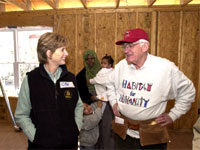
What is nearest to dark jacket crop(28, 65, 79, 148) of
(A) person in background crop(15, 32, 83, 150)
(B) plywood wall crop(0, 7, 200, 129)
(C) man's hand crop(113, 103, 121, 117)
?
(A) person in background crop(15, 32, 83, 150)

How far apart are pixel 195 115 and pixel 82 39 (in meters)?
3.32

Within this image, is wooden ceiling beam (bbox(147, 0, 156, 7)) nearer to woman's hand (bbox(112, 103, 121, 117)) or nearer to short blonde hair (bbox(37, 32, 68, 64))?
woman's hand (bbox(112, 103, 121, 117))

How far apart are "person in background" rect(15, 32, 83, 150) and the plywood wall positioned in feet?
9.69

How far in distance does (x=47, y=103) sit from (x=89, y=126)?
1.01m

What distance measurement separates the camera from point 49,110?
1.42 meters

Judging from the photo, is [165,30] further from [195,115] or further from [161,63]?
[161,63]

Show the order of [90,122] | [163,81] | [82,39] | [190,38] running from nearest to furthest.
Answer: [163,81], [90,122], [190,38], [82,39]

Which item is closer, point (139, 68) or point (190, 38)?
point (139, 68)

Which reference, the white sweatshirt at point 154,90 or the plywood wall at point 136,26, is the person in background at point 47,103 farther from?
the plywood wall at point 136,26

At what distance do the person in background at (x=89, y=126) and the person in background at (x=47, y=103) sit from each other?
0.74m

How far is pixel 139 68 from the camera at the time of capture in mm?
1771

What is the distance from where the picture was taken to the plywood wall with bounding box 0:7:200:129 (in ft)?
13.6

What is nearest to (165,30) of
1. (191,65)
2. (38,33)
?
(191,65)

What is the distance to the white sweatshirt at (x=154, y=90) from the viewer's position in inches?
65.5
